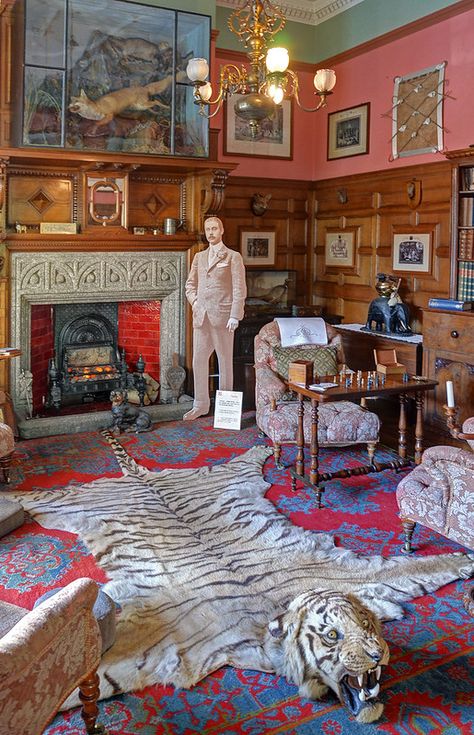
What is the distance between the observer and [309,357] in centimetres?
573

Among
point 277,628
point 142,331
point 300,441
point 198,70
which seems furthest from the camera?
point 142,331

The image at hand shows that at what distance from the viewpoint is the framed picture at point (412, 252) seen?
21.1ft

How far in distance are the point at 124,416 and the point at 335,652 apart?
4.05m

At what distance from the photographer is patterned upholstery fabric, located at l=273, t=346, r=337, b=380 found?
5676mm

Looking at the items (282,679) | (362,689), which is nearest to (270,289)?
(282,679)

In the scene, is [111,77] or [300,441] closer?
[300,441]

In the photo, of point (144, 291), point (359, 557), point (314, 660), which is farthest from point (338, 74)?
point (314, 660)

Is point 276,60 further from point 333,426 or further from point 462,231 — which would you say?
point 333,426

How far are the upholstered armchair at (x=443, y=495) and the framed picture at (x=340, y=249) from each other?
4.17m

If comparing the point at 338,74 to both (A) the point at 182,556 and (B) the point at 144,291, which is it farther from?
(A) the point at 182,556

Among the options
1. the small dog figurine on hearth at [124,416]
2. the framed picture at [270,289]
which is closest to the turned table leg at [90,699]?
the small dog figurine on hearth at [124,416]

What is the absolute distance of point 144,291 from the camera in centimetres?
689

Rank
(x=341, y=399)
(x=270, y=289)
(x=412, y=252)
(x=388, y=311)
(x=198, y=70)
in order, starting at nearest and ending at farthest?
(x=198, y=70)
(x=341, y=399)
(x=388, y=311)
(x=412, y=252)
(x=270, y=289)

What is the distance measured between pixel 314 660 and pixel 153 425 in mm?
4137
